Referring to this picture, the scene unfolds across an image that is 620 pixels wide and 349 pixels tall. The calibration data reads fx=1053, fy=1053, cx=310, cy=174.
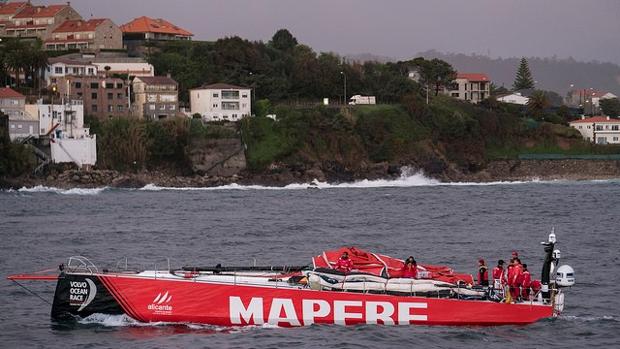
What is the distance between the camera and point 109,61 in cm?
12562

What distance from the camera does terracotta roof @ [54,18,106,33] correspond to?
460 ft

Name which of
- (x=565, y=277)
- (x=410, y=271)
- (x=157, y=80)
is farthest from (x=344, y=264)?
(x=157, y=80)

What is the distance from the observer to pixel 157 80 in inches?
4609

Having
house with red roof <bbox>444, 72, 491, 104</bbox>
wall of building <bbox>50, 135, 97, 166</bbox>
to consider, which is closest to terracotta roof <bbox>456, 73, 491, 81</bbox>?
house with red roof <bbox>444, 72, 491, 104</bbox>

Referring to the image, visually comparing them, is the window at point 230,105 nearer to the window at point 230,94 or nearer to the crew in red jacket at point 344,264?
the window at point 230,94

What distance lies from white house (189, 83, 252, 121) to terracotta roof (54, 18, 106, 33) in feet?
98.5

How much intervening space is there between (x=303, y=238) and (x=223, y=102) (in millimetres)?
67057

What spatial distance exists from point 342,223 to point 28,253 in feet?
65.7

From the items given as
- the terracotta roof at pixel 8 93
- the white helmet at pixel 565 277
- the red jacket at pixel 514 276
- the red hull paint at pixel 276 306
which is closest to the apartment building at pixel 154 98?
the terracotta roof at pixel 8 93

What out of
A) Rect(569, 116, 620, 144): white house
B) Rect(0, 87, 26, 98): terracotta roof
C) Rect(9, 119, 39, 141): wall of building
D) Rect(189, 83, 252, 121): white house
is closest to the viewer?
Rect(9, 119, 39, 141): wall of building

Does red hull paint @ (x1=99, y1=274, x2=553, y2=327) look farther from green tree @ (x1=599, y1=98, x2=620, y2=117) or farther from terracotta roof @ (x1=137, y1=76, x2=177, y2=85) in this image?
green tree @ (x1=599, y1=98, x2=620, y2=117)

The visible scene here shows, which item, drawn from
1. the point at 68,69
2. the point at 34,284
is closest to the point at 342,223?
the point at 34,284

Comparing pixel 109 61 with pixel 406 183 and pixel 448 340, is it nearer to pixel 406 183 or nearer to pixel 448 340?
pixel 406 183

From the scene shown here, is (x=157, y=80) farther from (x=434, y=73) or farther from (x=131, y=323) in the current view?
(x=131, y=323)
